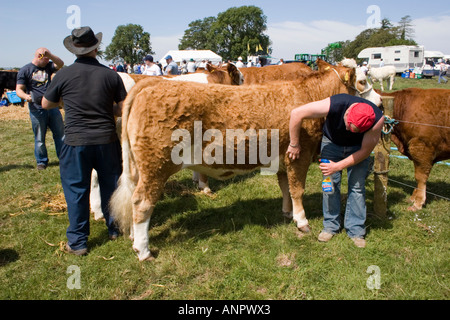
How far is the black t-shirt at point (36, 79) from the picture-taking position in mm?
5891

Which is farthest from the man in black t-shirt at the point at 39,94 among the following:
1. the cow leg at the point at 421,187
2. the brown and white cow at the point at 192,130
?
the cow leg at the point at 421,187

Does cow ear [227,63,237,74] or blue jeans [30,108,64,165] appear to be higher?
cow ear [227,63,237,74]

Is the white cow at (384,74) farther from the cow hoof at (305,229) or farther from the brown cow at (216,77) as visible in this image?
the cow hoof at (305,229)

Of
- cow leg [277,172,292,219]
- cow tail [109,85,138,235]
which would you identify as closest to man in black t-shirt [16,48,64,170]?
cow tail [109,85,138,235]

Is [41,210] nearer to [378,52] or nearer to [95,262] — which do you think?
[95,262]

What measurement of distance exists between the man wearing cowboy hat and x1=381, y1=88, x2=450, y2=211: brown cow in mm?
3933

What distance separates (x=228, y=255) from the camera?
3.39 m

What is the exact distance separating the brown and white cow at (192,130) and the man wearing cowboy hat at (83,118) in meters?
0.30

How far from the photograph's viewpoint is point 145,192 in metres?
3.18

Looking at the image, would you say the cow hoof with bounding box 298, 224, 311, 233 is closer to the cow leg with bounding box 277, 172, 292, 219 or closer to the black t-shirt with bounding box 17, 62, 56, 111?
the cow leg with bounding box 277, 172, 292, 219

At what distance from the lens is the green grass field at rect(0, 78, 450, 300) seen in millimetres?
2846

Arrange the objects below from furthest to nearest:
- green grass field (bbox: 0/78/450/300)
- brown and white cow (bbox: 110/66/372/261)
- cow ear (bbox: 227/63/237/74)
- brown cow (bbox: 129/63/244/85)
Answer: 1. cow ear (bbox: 227/63/237/74)
2. brown cow (bbox: 129/63/244/85)
3. brown and white cow (bbox: 110/66/372/261)
4. green grass field (bbox: 0/78/450/300)

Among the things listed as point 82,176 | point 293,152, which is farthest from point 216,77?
point 82,176

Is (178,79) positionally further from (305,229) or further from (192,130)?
(305,229)
